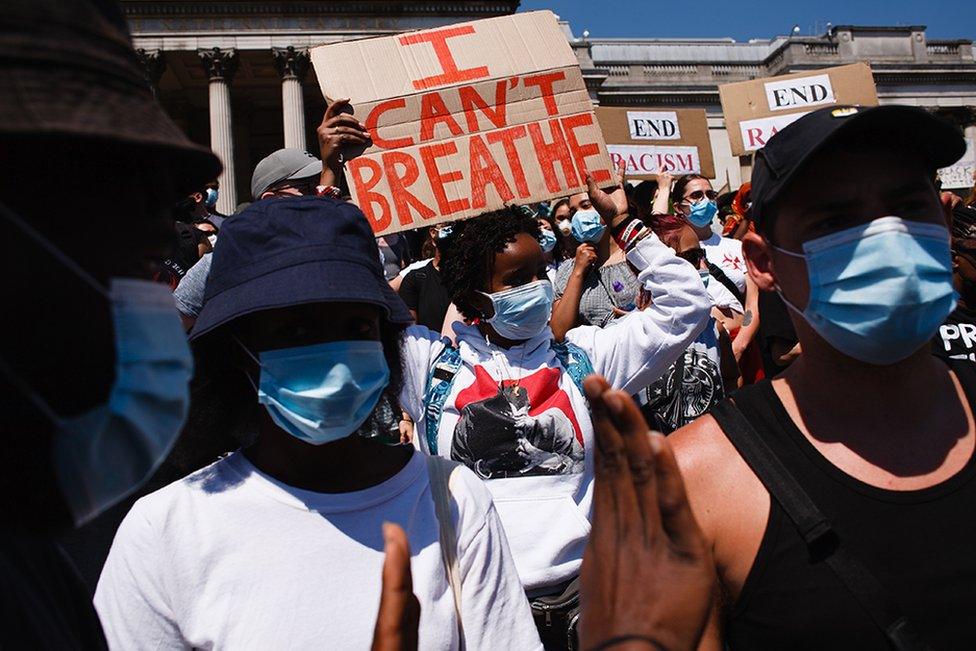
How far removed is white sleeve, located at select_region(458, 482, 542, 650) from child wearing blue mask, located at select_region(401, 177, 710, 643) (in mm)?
671

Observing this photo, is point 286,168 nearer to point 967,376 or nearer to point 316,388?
point 316,388

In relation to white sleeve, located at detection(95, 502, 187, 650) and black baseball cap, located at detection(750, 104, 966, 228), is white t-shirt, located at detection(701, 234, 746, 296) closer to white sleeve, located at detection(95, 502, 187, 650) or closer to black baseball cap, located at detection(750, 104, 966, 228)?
black baseball cap, located at detection(750, 104, 966, 228)

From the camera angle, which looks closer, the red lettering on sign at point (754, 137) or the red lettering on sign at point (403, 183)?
the red lettering on sign at point (403, 183)

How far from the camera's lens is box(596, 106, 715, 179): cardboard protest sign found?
27.4 ft

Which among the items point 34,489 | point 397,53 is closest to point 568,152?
point 397,53

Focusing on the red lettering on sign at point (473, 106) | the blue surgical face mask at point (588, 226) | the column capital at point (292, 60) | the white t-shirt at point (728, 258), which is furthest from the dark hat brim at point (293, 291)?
the column capital at point (292, 60)

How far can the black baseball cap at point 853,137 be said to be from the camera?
170 cm

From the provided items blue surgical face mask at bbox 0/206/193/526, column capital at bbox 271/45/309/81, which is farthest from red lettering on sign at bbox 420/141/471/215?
column capital at bbox 271/45/309/81

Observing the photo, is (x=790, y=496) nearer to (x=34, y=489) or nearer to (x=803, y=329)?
(x=803, y=329)

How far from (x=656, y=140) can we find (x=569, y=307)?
Answer: 16.2 feet

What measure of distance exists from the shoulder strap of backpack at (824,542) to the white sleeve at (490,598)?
0.56 metres

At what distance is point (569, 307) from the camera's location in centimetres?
402

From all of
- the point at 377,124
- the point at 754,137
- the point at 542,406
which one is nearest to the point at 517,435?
the point at 542,406

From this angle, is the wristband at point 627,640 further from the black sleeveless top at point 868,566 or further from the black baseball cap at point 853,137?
the black baseball cap at point 853,137
